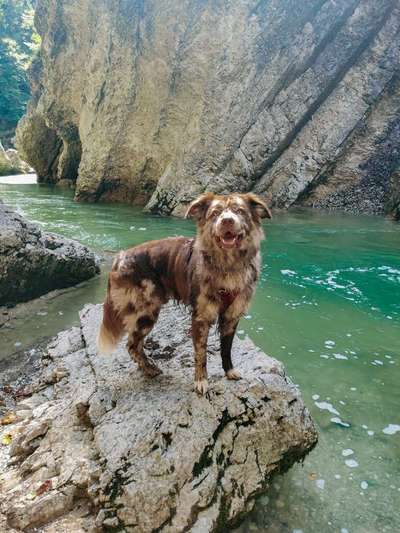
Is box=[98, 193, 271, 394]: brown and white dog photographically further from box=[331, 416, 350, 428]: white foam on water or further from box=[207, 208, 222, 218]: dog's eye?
box=[331, 416, 350, 428]: white foam on water

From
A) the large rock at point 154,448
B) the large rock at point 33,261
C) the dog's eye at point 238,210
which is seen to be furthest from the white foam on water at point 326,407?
the large rock at point 33,261

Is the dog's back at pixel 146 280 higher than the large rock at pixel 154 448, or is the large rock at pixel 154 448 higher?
the dog's back at pixel 146 280

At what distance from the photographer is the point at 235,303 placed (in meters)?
3.52

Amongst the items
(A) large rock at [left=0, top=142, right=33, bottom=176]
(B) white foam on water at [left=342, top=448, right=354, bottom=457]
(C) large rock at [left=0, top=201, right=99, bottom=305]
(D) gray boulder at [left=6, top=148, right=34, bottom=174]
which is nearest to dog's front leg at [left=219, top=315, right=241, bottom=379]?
(B) white foam on water at [left=342, top=448, right=354, bottom=457]

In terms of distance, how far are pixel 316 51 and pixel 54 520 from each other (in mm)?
18083

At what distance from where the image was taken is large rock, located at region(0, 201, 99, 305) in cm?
697

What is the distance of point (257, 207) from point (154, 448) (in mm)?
2035

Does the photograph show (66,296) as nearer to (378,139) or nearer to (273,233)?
(273,233)

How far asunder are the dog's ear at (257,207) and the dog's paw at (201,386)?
4.74 ft

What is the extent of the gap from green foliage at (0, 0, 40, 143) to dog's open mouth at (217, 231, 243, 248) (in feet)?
166

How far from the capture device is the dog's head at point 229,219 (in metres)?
3.22

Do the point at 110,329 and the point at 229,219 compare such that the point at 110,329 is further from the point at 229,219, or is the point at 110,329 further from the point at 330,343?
the point at 330,343

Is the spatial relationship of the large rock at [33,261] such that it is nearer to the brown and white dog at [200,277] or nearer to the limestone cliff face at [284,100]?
the brown and white dog at [200,277]

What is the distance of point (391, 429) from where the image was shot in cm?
423
